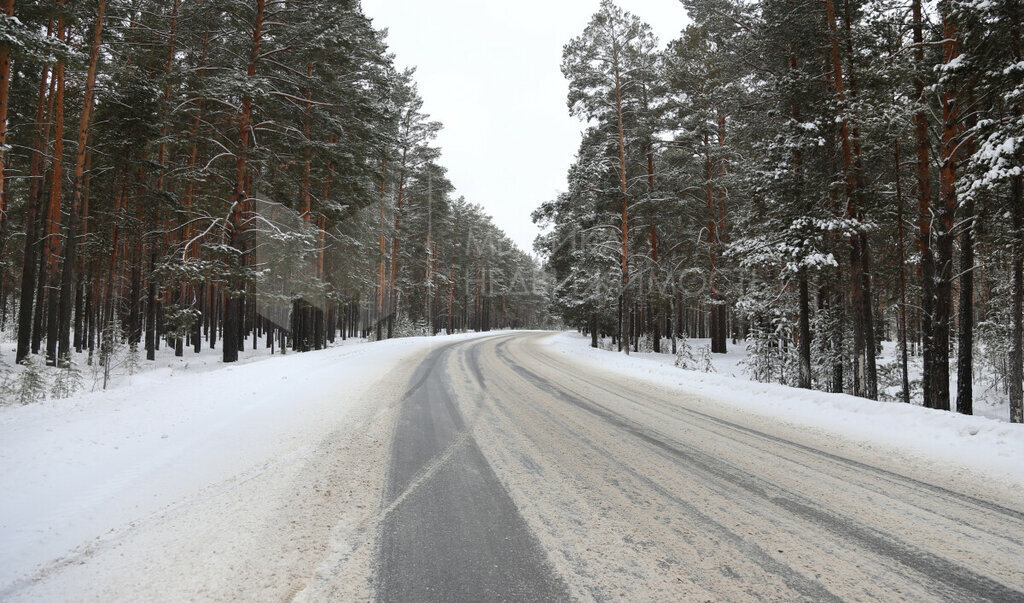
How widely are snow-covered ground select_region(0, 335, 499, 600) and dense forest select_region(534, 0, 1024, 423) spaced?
38.7ft

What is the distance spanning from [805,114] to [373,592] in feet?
48.9

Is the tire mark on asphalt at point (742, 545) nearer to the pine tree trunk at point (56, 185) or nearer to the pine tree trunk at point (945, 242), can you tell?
the pine tree trunk at point (945, 242)

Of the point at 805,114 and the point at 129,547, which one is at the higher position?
the point at 805,114

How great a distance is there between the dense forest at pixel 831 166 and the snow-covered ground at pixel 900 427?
436cm

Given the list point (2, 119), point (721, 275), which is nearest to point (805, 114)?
point (721, 275)

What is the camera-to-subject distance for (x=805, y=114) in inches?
456

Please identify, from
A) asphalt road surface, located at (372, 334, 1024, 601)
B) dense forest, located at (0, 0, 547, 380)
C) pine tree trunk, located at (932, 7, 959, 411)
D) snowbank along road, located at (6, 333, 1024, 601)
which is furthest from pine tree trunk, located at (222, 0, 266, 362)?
pine tree trunk, located at (932, 7, 959, 411)

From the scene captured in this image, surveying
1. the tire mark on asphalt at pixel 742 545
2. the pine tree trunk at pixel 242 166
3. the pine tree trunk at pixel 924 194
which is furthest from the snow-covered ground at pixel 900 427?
the pine tree trunk at pixel 242 166

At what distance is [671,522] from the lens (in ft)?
9.36

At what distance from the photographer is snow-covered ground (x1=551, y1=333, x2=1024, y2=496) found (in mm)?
4348

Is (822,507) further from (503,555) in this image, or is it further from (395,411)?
(395,411)

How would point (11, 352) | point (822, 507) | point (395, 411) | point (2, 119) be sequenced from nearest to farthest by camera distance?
point (822, 507) → point (395, 411) → point (2, 119) → point (11, 352)

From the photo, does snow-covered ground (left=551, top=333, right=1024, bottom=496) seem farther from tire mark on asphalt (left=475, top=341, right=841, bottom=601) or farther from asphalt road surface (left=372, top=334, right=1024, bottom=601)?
tire mark on asphalt (left=475, top=341, right=841, bottom=601)

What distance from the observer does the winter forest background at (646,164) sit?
352 inches
